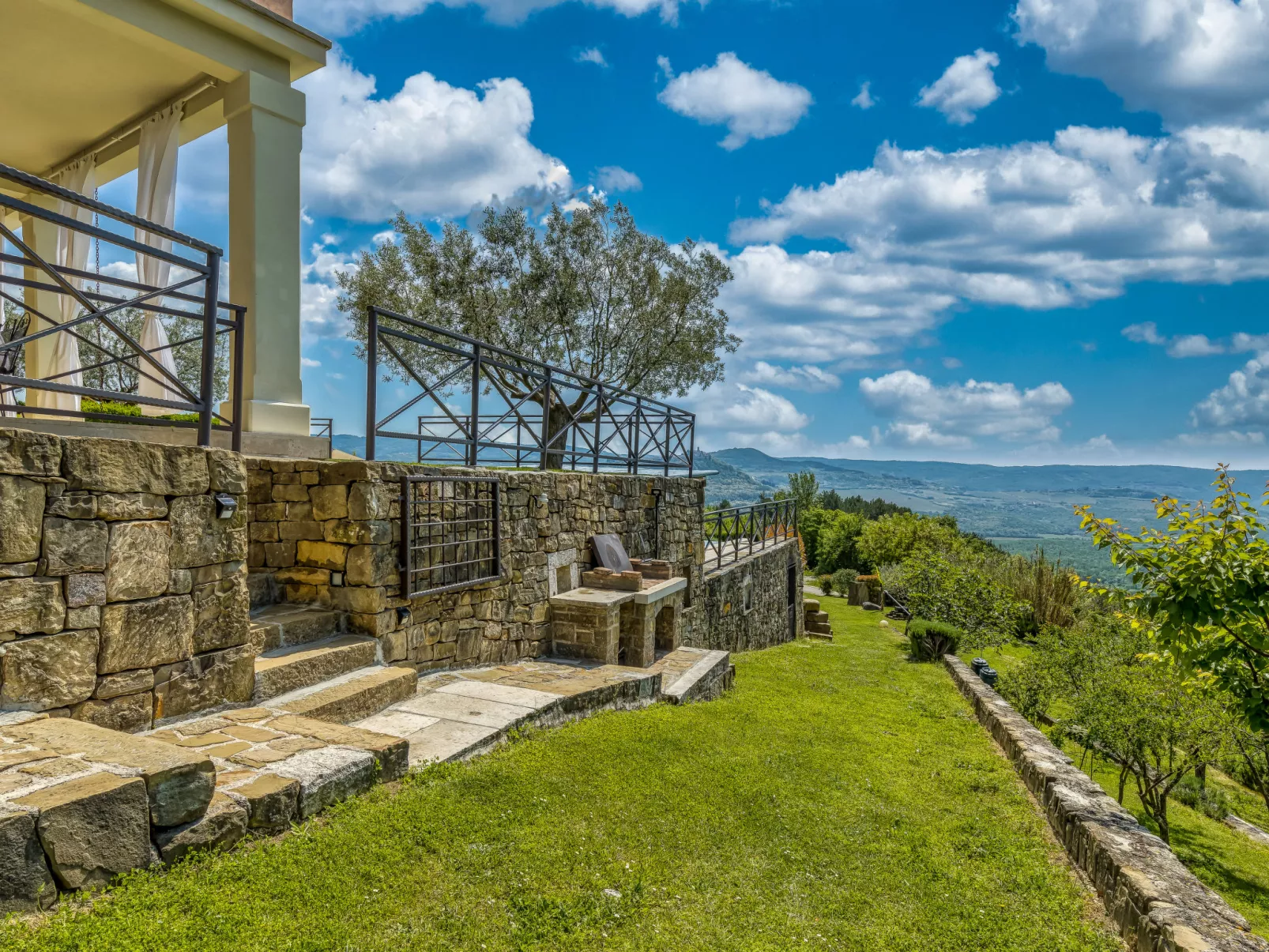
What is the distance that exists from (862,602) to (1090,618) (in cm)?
1452

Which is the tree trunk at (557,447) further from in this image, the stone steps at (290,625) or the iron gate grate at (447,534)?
the stone steps at (290,625)

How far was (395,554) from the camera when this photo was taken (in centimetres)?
536

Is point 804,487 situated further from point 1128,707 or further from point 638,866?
point 638,866

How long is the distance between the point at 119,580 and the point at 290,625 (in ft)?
5.17

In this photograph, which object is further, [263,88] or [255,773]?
[263,88]

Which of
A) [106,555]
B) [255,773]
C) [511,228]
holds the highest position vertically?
[511,228]

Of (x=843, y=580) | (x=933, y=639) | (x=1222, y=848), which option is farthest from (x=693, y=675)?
(x=843, y=580)

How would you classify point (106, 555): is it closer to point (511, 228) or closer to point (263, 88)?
point (263, 88)

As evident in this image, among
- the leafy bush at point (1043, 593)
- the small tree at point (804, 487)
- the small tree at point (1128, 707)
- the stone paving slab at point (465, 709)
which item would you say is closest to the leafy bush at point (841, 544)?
the small tree at point (804, 487)

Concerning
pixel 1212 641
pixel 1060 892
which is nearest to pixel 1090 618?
pixel 1212 641

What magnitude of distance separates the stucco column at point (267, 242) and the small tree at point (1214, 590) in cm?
730

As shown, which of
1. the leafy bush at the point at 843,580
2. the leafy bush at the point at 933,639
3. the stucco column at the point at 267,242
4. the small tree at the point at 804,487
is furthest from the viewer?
the small tree at the point at 804,487

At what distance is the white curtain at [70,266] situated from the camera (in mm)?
7441

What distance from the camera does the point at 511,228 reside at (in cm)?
1662
